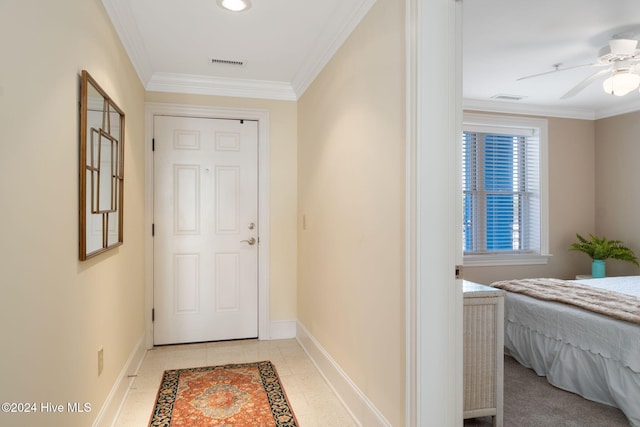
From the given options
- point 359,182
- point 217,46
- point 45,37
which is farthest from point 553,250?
point 45,37

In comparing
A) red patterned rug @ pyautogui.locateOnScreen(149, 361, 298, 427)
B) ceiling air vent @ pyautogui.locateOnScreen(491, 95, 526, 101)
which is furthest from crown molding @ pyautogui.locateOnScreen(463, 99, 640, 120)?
red patterned rug @ pyautogui.locateOnScreen(149, 361, 298, 427)

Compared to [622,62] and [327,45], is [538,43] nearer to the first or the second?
[622,62]

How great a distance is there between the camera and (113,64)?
243 centimetres

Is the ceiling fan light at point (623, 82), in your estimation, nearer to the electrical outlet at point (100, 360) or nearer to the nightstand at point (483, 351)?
the nightstand at point (483, 351)

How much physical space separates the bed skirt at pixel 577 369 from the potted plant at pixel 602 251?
2053mm

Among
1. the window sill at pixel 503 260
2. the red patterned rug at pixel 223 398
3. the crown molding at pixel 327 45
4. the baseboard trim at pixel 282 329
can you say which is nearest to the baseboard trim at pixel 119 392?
the red patterned rug at pixel 223 398

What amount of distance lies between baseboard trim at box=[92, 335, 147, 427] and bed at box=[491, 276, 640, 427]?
2901 millimetres

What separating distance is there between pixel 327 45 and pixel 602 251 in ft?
13.0

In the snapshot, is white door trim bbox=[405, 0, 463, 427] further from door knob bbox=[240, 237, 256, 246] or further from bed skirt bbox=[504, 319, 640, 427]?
door knob bbox=[240, 237, 256, 246]

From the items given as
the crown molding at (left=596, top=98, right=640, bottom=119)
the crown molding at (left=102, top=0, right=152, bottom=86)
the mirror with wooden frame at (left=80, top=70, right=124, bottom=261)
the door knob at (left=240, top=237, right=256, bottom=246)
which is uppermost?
the crown molding at (left=596, top=98, right=640, bottom=119)

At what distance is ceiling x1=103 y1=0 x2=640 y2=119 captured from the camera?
2.52 meters

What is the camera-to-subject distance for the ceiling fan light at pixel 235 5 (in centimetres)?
239

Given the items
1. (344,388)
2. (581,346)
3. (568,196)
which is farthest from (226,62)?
(568,196)

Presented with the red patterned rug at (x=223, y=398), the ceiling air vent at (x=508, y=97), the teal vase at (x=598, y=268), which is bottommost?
the red patterned rug at (x=223, y=398)
